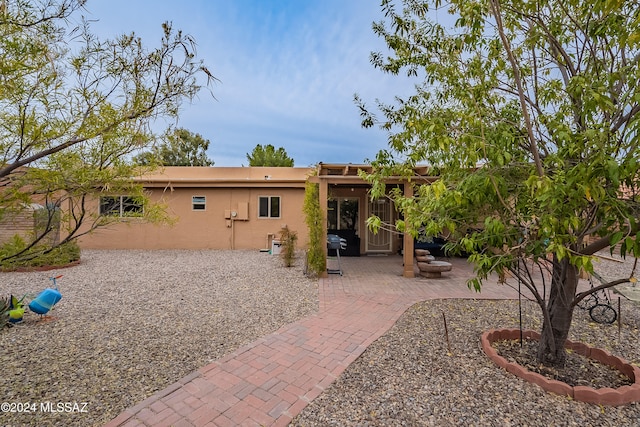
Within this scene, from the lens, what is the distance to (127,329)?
4367 millimetres

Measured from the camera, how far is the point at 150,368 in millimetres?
3311

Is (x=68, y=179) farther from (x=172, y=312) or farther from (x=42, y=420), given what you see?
(x=172, y=312)

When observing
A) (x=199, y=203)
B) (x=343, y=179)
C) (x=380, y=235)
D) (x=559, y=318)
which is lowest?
(x=559, y=318)

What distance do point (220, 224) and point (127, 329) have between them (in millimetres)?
8757

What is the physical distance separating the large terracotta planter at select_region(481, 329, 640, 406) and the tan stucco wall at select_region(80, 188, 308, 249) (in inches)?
381

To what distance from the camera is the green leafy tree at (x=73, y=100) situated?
76.4 inches

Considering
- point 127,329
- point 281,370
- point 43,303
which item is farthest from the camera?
point 43,303

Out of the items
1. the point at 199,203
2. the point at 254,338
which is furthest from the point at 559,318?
the point at 199,203

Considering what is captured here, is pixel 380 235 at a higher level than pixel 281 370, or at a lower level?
higher

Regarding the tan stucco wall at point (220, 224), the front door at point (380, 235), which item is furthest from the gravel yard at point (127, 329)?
the front door at point (380, 235)

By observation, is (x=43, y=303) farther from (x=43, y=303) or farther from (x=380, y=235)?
(x=380, y=235)

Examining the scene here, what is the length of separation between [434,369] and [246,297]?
3.85 m

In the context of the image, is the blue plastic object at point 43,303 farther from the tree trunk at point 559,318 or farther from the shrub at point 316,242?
the tree trunk at point 559,318

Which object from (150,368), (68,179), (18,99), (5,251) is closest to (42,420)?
(150,368)
